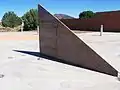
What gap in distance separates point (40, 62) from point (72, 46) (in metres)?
1.36

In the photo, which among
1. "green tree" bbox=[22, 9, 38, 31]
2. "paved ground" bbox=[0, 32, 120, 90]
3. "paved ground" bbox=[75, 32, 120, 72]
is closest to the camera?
"paved ground" bbox=[0, 32, 120, 90]

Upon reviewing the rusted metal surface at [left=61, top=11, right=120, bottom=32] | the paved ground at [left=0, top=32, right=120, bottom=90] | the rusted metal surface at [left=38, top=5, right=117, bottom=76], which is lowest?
the paved ground at [left=0, top=32, right=120, bottom=90]

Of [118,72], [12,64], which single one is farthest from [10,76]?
[118,72]

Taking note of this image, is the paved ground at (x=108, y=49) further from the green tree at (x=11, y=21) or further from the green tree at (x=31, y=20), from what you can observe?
the green tree at (x=11, y=21)

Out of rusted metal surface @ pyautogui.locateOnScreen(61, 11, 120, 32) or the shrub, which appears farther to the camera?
the shrub

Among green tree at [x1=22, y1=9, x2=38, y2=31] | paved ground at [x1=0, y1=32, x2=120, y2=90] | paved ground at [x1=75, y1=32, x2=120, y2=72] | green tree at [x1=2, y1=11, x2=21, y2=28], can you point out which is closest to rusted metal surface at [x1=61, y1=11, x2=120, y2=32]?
green tree at [x1=22, y1=9, x2=38, y2=31]

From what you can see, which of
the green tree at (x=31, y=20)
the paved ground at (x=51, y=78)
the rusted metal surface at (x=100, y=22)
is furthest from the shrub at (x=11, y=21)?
the paved ground at (x=51, y=78)

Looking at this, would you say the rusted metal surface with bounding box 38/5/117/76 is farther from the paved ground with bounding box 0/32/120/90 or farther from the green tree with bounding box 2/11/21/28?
the green tree with bounding box 2/11/21/28

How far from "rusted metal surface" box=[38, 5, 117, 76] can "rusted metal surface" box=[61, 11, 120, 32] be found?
79.8 ft

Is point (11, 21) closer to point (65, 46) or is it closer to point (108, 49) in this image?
point (108, 49)

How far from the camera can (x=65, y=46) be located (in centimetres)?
814

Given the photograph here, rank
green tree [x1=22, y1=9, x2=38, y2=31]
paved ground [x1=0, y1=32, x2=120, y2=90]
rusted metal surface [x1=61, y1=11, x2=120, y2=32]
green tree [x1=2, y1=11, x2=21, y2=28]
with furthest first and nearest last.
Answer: green tree [x1=2, y1=11, x2=21, y2=28]
green tree [x1=22, y1=9, x2=38, y2=31]
rusted metal surface [x1=61, y1=11, x2=120, y2=32]
paved ground [x1=0, y1=32, x2=120, y2=90]

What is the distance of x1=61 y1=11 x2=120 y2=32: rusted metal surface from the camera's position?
3273 centimetres

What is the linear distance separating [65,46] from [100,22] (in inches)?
1111
